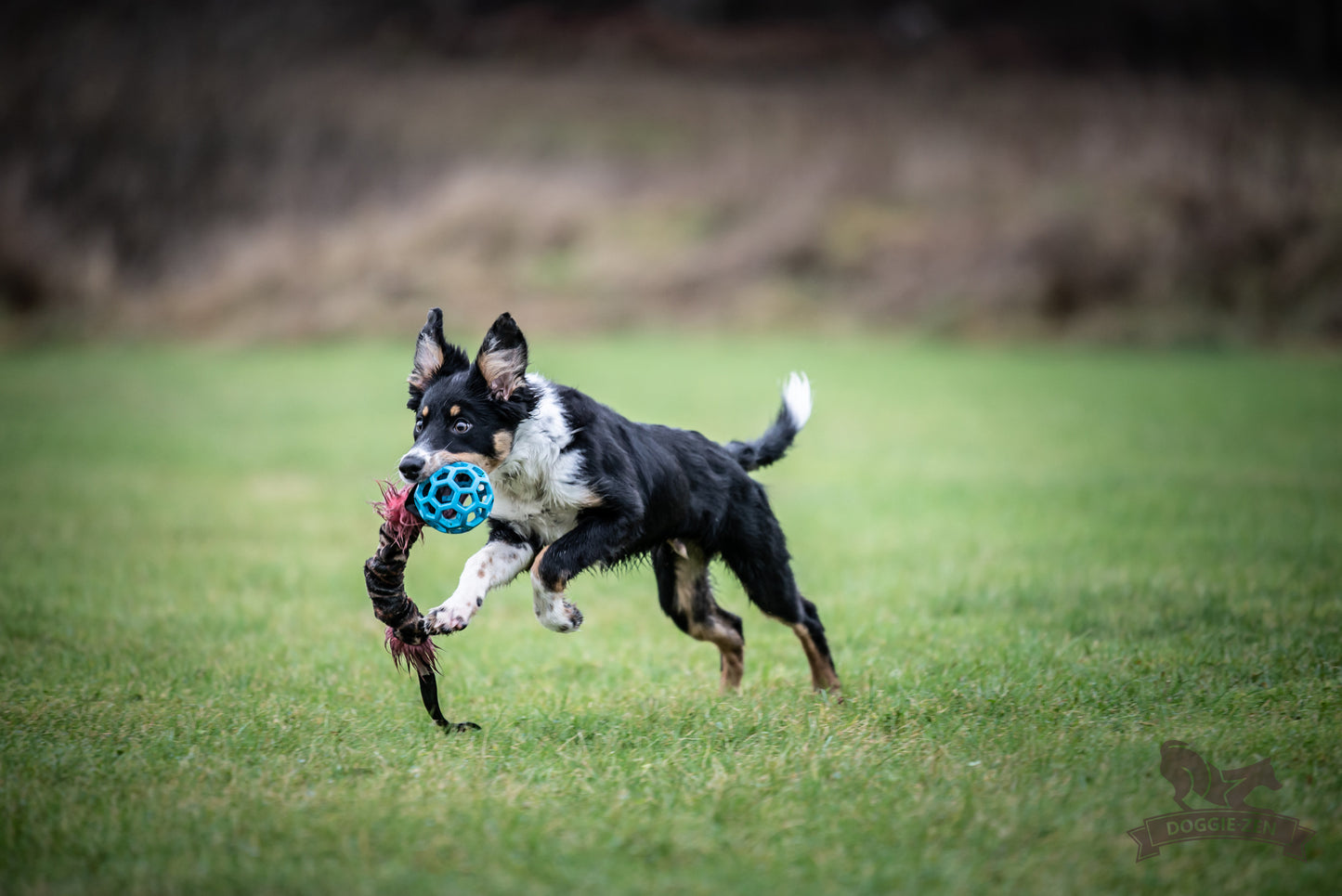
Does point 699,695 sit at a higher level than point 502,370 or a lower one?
lower

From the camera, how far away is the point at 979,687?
5645mm

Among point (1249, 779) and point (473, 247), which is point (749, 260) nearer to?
point (473, 247)

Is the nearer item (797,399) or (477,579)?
(477,579)

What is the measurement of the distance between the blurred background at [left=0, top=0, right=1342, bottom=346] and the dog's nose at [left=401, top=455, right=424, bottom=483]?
23.7 metres

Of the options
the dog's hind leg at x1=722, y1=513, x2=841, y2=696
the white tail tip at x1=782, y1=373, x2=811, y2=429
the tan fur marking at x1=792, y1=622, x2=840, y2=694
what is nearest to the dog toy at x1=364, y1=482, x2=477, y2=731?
the dog's hind leg at x1=722, y1=513, x2=841, y2=696

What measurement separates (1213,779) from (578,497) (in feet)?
8.36

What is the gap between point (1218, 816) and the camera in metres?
4.09

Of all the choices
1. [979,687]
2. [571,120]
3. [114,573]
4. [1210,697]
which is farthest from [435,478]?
[571,120]

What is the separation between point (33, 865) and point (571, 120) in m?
31.2

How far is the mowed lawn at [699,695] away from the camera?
384cm

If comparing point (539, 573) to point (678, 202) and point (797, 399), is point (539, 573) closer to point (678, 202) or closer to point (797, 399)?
point (797, 399)

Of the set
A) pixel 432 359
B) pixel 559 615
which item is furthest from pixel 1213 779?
pixel 432 359

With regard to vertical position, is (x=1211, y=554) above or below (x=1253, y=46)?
below

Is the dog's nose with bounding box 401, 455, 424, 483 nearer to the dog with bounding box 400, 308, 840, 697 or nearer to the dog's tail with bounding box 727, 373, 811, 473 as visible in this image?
the dog with bounding box 400, 308, 840, 697
